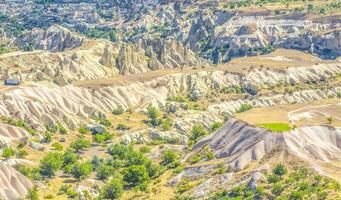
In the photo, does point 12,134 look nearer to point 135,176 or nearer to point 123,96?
point 135,176

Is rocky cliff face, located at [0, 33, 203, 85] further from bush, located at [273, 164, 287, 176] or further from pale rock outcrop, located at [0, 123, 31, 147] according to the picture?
bush, located at [273, 164, 287, 176]

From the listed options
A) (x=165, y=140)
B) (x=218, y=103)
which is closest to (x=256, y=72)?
(x=218, y=103)

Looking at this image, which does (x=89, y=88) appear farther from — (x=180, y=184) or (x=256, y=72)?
(x=180, y=184)

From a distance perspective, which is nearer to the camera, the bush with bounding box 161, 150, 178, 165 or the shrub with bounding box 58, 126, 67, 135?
the bush with bounding box 161, 150, 178, 165

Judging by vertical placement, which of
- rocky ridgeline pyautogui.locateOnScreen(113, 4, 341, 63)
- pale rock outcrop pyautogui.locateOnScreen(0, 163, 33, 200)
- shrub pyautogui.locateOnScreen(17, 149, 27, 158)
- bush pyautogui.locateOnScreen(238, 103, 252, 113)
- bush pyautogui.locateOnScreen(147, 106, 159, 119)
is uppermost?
pale rock outcrop pyautogui.locateOnScreen(0, 163, 33, 200)

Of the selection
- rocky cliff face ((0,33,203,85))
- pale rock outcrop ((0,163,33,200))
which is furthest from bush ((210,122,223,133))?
pale rock outcrop ((0,163,33,200))

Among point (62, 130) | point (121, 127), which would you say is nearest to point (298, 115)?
point (121, 127)

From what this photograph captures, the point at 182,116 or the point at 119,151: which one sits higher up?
the point at 119,151

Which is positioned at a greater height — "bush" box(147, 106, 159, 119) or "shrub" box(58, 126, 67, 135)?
"shrub" box(58, 126, 67, 135)
